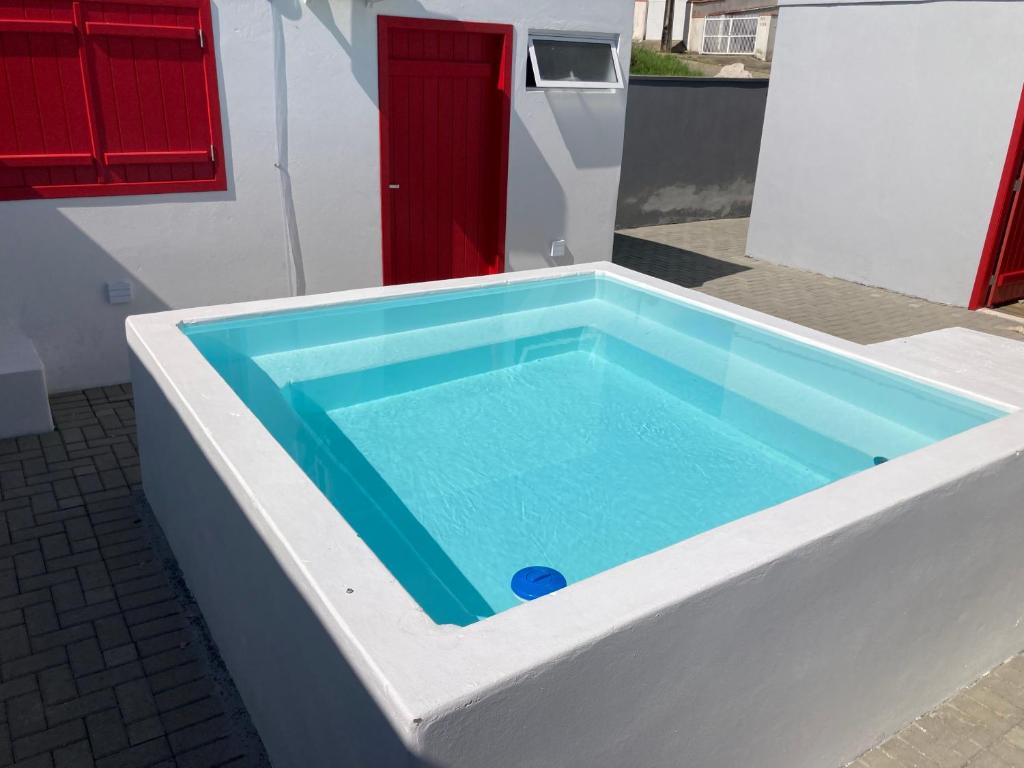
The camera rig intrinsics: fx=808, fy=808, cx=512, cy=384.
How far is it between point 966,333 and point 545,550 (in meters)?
3.26

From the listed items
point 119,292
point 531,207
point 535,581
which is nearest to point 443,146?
point 531,207

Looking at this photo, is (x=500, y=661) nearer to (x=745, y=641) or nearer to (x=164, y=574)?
(x=745, y=641)

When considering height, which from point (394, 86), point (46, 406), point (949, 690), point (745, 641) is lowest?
point (949, 690)

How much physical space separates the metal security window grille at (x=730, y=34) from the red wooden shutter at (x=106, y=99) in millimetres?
24630

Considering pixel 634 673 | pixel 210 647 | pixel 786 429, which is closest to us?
pixel 634 673

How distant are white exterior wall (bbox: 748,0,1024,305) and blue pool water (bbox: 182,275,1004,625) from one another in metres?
4.84

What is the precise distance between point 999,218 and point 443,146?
18.9ft

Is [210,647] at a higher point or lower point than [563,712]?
lower

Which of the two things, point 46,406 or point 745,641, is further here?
point 46,406

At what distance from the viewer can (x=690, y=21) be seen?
29984 mm

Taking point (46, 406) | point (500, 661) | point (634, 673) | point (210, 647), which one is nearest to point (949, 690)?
point (634, 673)

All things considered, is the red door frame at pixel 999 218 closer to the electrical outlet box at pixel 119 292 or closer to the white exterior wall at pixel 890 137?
the white exterior wall at pixel 890 137

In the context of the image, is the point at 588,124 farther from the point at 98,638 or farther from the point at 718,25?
the point at 718,25

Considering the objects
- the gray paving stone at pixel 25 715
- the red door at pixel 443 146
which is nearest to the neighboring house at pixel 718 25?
the red door at pixel 443 146
